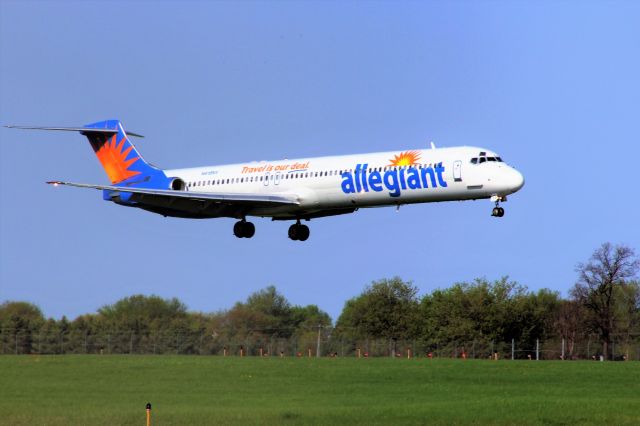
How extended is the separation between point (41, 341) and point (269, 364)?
91.6ft

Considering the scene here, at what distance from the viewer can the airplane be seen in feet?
178

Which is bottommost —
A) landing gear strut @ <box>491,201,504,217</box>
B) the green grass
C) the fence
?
the green grass

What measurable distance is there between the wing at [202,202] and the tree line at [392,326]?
63.3 ft

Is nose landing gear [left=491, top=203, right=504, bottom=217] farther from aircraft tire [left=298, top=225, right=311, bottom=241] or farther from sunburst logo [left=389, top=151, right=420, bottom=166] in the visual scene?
aircraft tire [left=298, top=225, right=311, bottom=241]

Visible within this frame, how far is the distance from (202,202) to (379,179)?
9.17 metres

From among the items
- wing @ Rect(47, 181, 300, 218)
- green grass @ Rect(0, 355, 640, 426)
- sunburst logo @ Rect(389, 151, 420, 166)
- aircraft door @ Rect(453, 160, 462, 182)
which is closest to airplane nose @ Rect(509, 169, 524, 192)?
aircraft door @ Rect(453, 160, 462, 182)

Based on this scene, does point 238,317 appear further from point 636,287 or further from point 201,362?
point 201,362

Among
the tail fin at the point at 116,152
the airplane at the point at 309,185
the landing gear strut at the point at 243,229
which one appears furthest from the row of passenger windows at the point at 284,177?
the tail fin at the point at 116,152

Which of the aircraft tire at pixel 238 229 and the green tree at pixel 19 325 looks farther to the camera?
the green tree at pixel 19 325

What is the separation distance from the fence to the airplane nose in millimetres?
25517

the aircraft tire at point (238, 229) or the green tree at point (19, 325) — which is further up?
the aircraft tire at point (238, 229)

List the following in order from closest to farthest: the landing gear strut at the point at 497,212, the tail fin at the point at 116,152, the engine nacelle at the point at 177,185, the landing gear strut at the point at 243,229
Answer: the landing gear strut at the point at 497,212 < the landing gear strut at the point at 243,229 < the engine nacelle at the point at 177,185 < the tail fin at the point at 116,152

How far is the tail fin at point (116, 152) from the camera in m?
69.2

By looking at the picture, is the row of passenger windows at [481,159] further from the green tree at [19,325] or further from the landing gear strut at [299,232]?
the green tree at [19,325]
